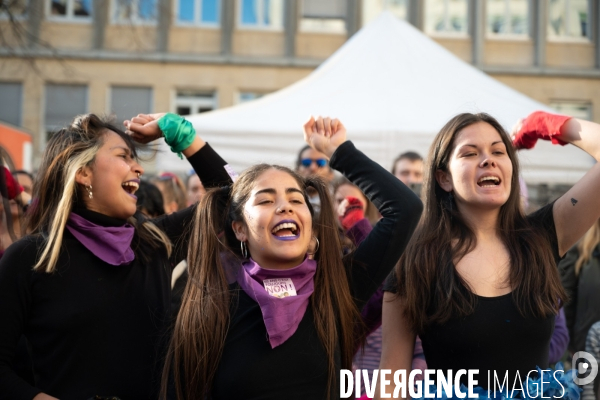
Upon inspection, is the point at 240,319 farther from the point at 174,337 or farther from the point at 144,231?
the point at 144,231

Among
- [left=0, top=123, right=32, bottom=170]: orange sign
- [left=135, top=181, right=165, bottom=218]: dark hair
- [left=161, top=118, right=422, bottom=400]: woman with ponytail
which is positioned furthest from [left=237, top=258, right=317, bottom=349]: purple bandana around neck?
[left=0, top=123, right=32, bottom=170]: orange sign

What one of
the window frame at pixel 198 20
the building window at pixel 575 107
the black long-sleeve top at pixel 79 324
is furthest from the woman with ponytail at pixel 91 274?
the building window at pixel 575 107

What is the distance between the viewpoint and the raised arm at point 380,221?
257 centimetres

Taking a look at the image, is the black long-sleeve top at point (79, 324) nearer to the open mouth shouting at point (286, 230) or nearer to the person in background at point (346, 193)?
the open mouth shouting at point (286, 230)

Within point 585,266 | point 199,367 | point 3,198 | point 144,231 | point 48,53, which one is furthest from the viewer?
point 48,53

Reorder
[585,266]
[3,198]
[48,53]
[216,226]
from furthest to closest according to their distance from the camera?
[48,53], [585,266], [3,198], [216,226]

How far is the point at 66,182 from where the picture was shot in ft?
9.28

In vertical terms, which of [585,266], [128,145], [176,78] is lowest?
[585,266]

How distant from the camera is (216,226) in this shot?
278 centimetres

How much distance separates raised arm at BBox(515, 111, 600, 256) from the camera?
8.54ft

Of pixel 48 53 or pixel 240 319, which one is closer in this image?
pixel 240 319

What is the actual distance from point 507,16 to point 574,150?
14.9 m

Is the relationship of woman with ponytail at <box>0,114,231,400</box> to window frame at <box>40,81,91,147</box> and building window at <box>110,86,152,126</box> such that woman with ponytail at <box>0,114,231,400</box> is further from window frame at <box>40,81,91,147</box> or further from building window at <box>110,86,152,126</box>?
window frame at <box>40,81,91,147</box>

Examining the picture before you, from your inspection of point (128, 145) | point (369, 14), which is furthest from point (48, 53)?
point (128, 145)
